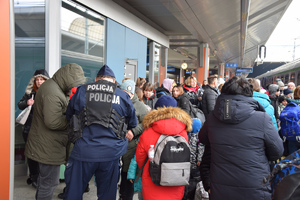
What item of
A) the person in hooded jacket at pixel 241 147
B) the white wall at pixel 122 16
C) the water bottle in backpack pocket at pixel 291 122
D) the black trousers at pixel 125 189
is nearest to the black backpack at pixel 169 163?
the person in hooded jacket at pixel 241 147

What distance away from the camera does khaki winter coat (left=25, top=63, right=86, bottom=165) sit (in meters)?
2.86

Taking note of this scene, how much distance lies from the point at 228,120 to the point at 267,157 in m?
0.53

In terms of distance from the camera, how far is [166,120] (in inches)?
102

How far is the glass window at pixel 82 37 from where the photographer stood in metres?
6.21

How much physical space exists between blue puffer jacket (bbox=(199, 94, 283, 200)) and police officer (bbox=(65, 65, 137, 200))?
1.01 meters

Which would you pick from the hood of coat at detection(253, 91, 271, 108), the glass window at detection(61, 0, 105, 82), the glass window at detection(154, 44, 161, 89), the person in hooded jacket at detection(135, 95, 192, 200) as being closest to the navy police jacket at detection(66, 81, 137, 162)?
the person in hooded jacket at detection(135, 95, 192, 200)

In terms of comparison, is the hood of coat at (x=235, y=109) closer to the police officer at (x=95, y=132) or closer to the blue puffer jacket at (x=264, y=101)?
the police officer at (x=95, y=132)

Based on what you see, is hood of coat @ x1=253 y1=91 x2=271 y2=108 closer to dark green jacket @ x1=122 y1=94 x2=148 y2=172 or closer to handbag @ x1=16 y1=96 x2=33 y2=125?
dark green jacket @ x1=122 y1=94 x2=148 y2=172

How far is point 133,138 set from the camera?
337 centimetres

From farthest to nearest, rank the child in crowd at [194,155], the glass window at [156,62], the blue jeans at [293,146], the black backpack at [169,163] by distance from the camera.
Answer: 1. the glass window at [156,62]
2. the blue jeans at [293,146]
3. the child in crowd at [194,155]
4. the black backpack at [169,163]

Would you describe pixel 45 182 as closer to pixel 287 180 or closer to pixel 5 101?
pixel 5 101

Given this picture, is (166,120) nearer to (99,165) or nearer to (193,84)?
(99,165)

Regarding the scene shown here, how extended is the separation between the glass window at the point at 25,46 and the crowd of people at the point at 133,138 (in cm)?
234

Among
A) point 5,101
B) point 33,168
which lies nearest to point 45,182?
point 5,101
